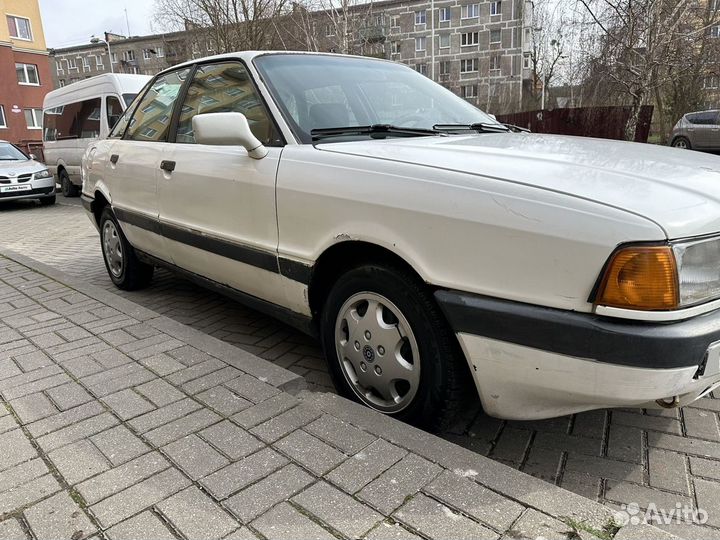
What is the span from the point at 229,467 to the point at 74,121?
512 inches

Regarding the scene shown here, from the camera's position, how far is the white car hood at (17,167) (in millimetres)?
12320

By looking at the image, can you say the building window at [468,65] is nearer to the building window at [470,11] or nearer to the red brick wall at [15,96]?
the building window at [470,11]

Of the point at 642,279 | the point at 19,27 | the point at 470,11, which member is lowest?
the point at 642,279

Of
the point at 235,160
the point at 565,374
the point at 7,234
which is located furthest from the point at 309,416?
the point at 7,234

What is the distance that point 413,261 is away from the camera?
6.75ft

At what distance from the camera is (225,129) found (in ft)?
8.52

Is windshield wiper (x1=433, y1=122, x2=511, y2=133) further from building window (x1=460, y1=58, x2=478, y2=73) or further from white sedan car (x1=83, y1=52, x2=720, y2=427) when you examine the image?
building window (x1=460, y1=58, x2=478, y2=73)

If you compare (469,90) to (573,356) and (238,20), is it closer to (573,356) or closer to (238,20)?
(238,20)

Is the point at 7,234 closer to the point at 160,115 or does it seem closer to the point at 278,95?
the point at 160,115

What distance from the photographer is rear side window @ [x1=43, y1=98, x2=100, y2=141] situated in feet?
38.8

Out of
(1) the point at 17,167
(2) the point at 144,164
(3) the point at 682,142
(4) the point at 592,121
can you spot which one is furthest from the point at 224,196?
(4) the point at 592,121

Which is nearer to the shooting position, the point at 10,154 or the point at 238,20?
the point at 10,154

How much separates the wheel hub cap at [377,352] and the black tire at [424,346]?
0.7 inches

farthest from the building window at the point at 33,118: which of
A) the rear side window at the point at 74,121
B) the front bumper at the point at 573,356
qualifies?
the front bumper at the point at 573,356
